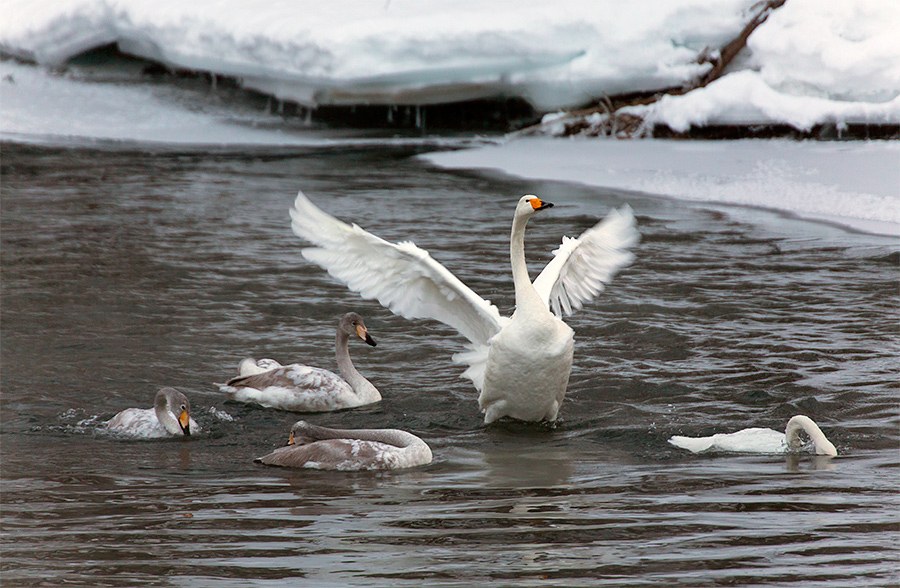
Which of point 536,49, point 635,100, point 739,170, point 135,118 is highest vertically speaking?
point 536,49

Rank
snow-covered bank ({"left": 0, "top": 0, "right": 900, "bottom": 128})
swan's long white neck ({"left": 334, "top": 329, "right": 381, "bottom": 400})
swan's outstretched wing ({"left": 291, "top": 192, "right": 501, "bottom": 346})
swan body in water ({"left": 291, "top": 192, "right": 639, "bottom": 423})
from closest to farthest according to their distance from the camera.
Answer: swan body in water ({"left": 291, "top": 192, "right": 639, "bottom": 423}) → swan's outstretched wing ({"left": 291, "top": 192, "right": 501, "bottom": 346}) → swan's long white neck ({"left": 334, "top": 329, "right": 381, "bottom": 400}) → snow-covered bank ({"left": 0, "top": 0, "right": 900, "bottom": 128})

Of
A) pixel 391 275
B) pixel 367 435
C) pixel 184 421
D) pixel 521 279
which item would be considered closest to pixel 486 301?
pixel 521 279

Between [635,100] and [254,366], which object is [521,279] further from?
[635,100]

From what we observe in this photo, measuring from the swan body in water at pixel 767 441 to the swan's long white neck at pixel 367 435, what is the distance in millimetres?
1367

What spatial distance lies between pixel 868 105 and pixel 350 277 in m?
8.93

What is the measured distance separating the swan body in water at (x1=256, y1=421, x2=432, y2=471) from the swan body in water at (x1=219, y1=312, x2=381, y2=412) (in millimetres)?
1238

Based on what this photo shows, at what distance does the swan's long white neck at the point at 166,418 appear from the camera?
7.04 meters

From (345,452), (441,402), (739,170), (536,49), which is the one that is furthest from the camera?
(536,49)

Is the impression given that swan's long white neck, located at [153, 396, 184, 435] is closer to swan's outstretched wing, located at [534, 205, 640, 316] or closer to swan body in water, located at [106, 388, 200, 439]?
swan body in water, located at [106, 388, 200, 439]

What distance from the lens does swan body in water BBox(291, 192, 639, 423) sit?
7.31m

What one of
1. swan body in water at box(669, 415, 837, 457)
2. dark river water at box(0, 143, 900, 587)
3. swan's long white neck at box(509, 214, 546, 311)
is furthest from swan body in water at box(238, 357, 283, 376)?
swan body in water at box(669, 415, 837, 457)

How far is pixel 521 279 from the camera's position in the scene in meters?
7.48

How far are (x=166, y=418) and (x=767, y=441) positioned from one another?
308 cm

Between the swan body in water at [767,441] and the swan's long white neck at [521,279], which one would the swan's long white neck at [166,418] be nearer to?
the swan's long white neck at [521,279]
